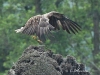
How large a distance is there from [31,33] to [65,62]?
1.46 meters

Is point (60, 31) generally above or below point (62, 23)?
below

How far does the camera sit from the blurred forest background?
28.3 m

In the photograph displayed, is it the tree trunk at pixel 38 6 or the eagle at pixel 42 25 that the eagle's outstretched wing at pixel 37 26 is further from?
the tree trunk at pixel 38 6

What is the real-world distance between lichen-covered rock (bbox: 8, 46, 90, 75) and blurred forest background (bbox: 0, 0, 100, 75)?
1632 cm

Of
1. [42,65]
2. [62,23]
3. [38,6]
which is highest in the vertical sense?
[38,6]

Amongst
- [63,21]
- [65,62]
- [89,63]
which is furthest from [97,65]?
[65,62]

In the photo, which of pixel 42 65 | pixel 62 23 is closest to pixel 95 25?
pixel 62 23

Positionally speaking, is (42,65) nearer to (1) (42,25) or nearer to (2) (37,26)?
(1) (42,25)

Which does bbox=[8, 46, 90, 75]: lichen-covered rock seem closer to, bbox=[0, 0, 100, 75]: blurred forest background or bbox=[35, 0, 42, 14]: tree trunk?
bbox=[0, 0, 100, 75]: blurred forest background

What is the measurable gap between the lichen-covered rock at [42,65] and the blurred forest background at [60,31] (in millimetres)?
16322

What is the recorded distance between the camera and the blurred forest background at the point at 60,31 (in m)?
28.3

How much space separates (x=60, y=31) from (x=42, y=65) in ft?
66.7

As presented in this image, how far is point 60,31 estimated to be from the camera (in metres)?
29.7

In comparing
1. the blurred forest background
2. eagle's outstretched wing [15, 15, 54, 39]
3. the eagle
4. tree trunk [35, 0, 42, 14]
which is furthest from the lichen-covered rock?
tree trunk [35, 0, 42, 14]
